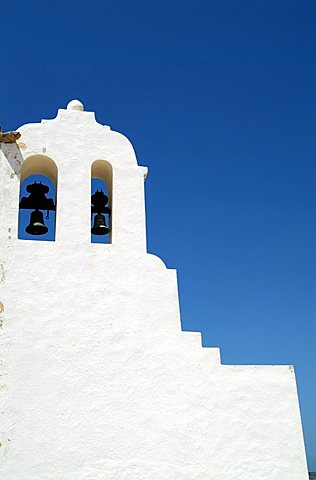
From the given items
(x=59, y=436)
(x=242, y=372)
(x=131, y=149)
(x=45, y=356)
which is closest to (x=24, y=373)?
(x=45, y=356)

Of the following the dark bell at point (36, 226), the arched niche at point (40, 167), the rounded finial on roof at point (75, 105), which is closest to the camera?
the arched niche at point (40, 167)

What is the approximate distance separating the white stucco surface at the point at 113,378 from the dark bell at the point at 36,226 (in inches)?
23.2

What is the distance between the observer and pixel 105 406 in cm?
715

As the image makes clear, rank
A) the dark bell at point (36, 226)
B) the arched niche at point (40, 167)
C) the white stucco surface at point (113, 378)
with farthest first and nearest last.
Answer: the dark bell at point (36, 226)
the arched niche at point (40, 167)
the white stucco surface at point (113, 378)

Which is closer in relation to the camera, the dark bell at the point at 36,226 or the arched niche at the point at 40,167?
the arched niche at the point at 40,167

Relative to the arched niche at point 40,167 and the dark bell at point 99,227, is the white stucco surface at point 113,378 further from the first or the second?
the dark bell at point 99,227

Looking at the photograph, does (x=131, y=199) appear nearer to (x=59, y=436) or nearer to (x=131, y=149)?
(x=131, y=149)

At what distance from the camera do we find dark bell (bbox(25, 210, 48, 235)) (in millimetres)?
8531

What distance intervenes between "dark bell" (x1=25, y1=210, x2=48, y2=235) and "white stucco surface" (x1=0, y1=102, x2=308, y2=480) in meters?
0.59

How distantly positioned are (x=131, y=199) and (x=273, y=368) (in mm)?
3191

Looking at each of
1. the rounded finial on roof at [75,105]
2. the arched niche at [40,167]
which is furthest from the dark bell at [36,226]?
the rounded finial on roof at [75,105]

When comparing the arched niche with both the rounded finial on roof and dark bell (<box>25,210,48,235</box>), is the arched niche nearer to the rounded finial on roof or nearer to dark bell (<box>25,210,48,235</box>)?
dark bell (<box>25,210,48,235</box>)

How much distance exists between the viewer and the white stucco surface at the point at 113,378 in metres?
6.92

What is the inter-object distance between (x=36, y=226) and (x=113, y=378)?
8.74ft
